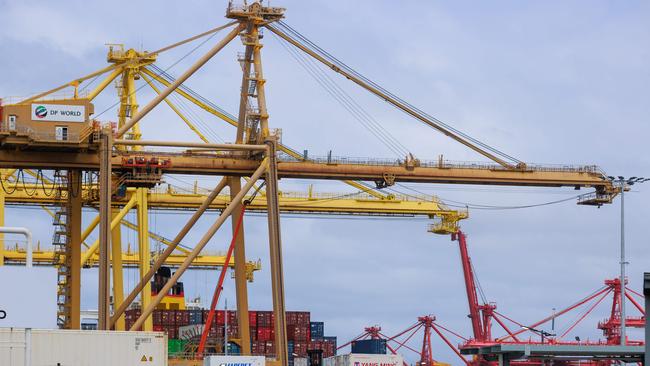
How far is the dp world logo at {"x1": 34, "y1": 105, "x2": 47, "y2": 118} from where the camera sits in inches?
2549

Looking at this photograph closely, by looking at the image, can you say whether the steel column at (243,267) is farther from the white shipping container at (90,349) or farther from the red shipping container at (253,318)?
the white shipping container at (90,349)

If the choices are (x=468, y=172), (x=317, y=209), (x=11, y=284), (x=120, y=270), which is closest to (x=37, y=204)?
(x=120, y=270)

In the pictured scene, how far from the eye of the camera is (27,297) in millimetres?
30453

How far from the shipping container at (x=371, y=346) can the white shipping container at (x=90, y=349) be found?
158 ft

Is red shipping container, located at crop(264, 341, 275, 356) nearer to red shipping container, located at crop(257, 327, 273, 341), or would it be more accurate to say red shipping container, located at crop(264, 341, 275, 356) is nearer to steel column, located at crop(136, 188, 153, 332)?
red shipping container, located at crop(257, 327, 273, 341)

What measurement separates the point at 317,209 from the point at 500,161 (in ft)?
60.9

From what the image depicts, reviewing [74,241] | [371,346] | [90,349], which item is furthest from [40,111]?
[371,346]

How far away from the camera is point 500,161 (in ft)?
240

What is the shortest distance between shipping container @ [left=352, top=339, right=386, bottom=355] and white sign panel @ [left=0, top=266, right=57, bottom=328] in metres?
Result: 67.6

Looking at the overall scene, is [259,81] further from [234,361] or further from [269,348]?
[269,348]

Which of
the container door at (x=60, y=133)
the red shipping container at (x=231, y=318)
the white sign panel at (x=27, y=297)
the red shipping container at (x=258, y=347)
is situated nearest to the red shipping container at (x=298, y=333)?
the red shipping container at (x=258, y=347)

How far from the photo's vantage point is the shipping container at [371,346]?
9869cm

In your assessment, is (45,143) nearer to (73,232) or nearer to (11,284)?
(73,232)

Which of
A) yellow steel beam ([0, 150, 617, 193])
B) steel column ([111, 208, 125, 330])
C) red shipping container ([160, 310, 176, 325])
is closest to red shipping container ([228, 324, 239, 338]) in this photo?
red shipping container ([160, 310, 176, 325])
